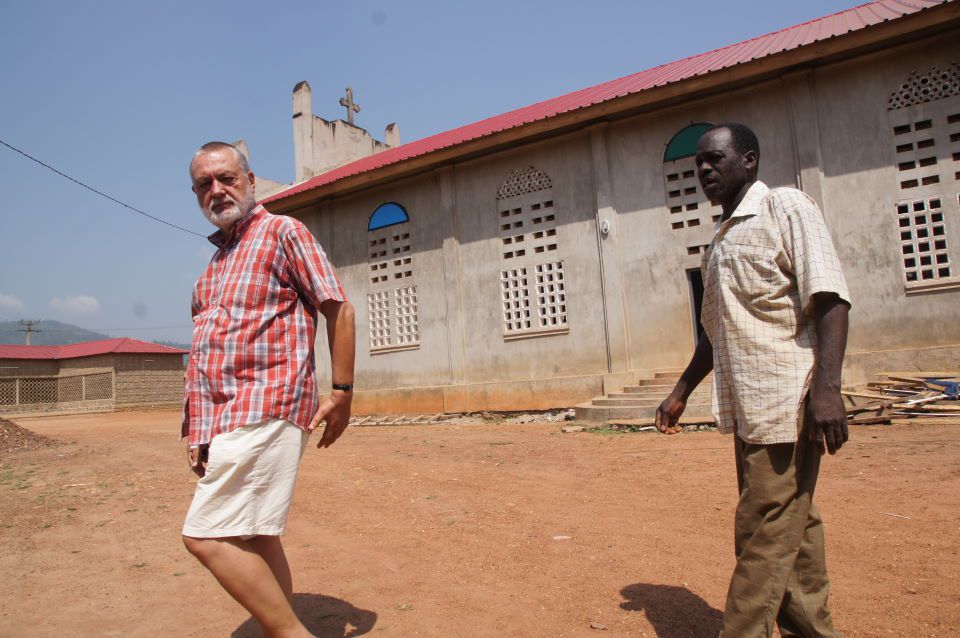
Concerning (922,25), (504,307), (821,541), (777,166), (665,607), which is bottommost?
(665,607)

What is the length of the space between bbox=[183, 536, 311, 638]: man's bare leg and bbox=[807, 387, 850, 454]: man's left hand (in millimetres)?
1678

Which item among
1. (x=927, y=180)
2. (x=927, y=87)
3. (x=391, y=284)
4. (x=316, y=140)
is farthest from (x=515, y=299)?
(x=316, y=140)

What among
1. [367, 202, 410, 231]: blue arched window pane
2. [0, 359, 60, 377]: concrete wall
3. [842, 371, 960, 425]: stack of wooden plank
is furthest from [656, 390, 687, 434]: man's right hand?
[0, 359, 60, 377]: concrete wall

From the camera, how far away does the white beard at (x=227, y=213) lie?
7.25 feet

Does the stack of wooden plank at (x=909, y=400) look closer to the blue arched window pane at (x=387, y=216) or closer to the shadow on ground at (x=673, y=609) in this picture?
the shadow on ground at (x=673, y=609)

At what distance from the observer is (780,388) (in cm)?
196

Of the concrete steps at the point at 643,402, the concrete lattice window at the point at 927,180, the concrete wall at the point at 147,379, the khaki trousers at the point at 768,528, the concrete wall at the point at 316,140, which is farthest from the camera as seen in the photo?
the concrete wall at the point at 147,379

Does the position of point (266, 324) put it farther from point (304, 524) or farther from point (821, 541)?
point (304, 524)

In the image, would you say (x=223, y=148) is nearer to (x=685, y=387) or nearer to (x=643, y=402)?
(x=685, y=387)

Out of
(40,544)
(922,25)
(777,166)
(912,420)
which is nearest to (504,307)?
(777,166)

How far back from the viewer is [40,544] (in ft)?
13.4

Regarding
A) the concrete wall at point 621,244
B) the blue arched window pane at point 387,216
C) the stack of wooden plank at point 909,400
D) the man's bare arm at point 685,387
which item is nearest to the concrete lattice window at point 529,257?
the concrete wall at point 621,244

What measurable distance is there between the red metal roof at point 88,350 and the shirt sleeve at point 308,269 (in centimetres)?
2416

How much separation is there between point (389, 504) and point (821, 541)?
10.9 ft
